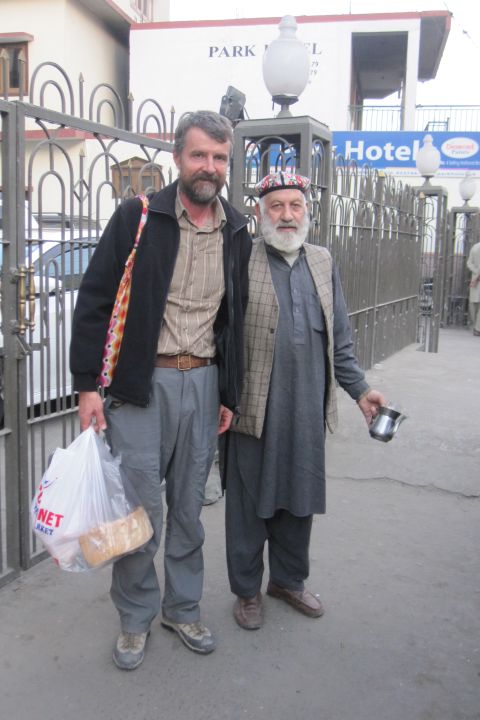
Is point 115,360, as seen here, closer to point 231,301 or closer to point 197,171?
point 231,301

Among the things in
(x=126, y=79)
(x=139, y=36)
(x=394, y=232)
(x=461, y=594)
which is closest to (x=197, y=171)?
(x=461, y=594)

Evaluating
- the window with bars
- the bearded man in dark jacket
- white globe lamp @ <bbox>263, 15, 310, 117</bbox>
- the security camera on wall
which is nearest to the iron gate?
the bearded man in dark jacket

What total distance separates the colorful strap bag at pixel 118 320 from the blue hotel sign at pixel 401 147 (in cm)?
1691

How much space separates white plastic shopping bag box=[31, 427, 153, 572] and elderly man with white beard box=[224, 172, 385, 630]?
63 cm

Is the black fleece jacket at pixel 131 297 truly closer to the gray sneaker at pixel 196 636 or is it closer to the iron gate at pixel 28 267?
the iron gate at pixel 28 267

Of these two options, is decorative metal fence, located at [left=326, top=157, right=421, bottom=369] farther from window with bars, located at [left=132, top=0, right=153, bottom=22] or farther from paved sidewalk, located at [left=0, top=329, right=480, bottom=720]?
window with bars, located at [left=132, top=0, right=153, bottom=22]

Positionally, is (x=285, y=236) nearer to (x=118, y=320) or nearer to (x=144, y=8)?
(x=118, y=320)

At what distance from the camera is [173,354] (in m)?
2.67

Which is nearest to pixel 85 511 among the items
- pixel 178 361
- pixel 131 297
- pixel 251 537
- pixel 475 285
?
pixel 178 361

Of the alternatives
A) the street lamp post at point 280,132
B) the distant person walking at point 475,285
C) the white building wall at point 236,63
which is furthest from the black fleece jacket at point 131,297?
the white building wall at point 236,63

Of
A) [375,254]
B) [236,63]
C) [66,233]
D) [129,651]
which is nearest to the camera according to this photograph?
[129,651]

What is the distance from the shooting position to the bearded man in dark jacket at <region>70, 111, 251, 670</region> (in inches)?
102

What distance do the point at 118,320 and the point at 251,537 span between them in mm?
1176

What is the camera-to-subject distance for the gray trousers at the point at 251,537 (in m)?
3.11
